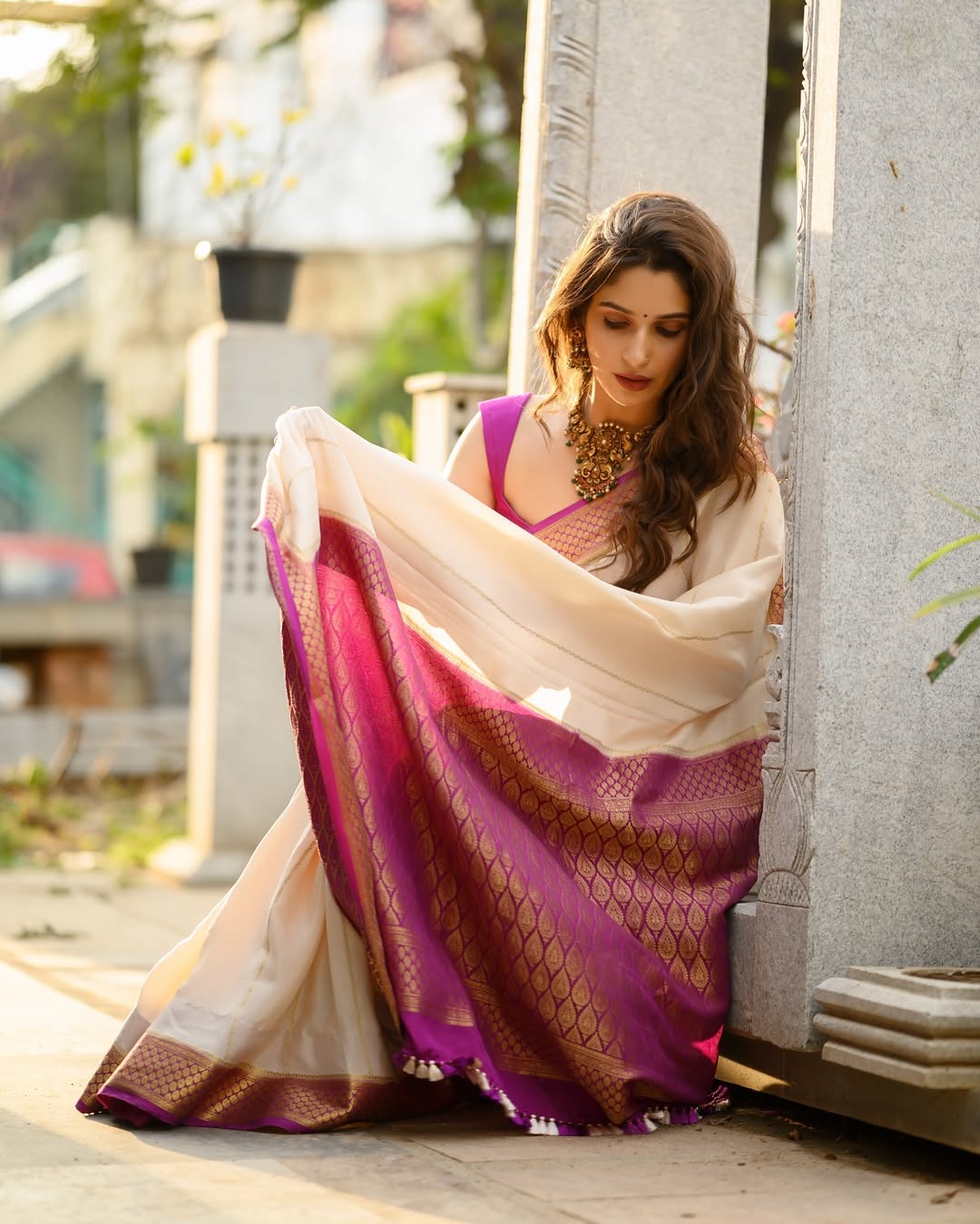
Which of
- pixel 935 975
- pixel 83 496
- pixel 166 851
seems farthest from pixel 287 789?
pixel 83 496

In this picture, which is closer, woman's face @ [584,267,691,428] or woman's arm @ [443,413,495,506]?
woman's face @ [584,267,691,428]

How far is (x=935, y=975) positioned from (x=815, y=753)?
37 cm

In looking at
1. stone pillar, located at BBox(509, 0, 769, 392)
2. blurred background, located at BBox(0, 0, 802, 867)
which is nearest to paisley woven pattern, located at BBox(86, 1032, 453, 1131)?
stone pillar, located at BBox(509, 0, 769, 392)

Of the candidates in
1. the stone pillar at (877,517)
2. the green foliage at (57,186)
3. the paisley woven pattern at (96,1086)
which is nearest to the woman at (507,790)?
the paisley woven pattern at (96,1086)

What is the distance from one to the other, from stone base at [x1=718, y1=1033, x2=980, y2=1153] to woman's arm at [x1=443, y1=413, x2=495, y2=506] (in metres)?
1.10

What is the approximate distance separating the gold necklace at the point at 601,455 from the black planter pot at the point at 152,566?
1129cm

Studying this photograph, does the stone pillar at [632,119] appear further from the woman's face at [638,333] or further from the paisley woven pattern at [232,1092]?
the paisley woven pattern at [232,1092]

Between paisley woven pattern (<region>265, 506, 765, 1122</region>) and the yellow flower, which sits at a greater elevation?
the yellow flower

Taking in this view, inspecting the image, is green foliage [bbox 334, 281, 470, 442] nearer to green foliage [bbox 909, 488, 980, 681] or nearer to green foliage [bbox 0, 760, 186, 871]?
green foliage [bbox 0, 760, 186, 871]

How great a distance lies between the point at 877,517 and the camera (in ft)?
9.44

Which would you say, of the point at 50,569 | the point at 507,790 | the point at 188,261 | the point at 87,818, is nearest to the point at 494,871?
the point at 507,790

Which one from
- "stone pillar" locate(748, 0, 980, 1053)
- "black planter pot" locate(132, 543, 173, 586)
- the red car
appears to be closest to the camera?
"stone pillar" locate(748, 0, 980, 1053)

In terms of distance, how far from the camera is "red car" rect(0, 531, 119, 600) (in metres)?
16.3

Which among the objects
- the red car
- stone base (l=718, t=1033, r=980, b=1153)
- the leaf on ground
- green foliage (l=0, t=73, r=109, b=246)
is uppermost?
green foliage (l=0, t=73, r=109, b=246)
